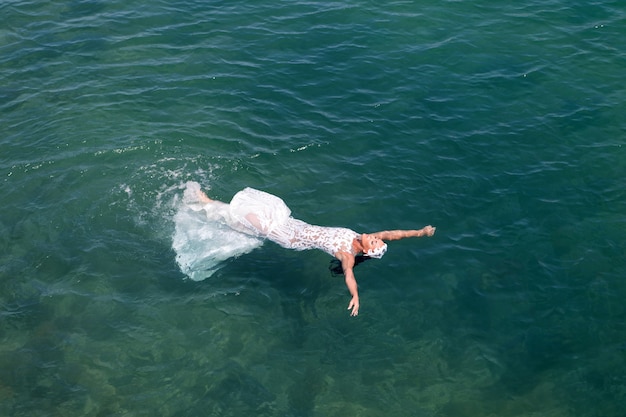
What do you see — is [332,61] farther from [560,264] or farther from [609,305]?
[609,305]

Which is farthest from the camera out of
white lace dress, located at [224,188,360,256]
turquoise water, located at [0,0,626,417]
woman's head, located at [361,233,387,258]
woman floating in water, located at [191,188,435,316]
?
white lace dress, located at [224,188,360,256]

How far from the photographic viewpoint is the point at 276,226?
1816cm

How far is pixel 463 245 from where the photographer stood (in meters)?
18.8

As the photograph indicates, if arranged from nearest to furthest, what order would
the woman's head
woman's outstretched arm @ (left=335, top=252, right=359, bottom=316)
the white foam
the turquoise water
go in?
the turquoise water
woman's outstretched arm @ (left=335, top=252, right=359, bottom=316)
the woman's head
the white foam

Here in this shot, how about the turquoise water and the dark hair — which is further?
the dark hair

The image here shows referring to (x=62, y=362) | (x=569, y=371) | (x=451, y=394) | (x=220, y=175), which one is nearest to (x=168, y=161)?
(x=220, y=175)

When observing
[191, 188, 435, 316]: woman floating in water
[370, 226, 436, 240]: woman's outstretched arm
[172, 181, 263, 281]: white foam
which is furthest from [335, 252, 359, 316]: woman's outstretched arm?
[172, 181, 263, 281]: white foam

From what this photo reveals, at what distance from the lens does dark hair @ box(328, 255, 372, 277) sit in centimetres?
1734

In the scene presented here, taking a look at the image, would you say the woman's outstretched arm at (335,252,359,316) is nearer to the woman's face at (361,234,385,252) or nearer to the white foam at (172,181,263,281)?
the woman's face at (361,234,385,252)

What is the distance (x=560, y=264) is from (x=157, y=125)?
14.6 meters

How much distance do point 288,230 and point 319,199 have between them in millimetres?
2488

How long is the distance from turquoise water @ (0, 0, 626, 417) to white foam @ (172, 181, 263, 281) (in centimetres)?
31

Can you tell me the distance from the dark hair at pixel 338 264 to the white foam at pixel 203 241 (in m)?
2.28

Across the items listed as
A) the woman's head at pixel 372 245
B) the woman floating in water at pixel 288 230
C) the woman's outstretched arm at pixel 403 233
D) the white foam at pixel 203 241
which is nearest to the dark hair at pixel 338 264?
the woman floating in water at pixel 288 230
